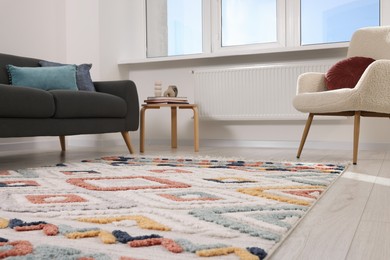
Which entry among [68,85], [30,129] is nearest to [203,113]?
[68,85]

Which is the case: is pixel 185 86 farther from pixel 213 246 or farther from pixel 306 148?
pixel 213 246

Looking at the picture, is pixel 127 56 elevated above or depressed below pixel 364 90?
above

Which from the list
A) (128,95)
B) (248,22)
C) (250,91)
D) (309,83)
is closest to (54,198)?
(128,95)

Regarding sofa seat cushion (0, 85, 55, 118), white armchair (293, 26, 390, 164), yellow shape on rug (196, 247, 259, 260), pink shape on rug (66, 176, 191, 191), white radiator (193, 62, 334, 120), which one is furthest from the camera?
white radiator (193, 62, 334, 120)

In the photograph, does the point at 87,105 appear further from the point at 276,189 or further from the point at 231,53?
the point at 231,53

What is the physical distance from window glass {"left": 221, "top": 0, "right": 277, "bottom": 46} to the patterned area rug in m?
2.22

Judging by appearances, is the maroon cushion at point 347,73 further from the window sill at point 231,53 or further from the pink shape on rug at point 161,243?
the pink shape on rug at point 161,243

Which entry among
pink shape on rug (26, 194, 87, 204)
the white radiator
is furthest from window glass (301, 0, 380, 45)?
pink shape on rug (26, 194, 87, 204)

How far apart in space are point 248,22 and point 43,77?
6.64 feet

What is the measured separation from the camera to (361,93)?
7.61 ft

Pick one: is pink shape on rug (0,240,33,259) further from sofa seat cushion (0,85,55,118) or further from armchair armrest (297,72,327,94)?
armchair armrest (297,72,327,94)

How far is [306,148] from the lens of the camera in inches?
139

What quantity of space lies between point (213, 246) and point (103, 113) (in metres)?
1.98

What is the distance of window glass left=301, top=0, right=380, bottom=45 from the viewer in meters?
3.53
